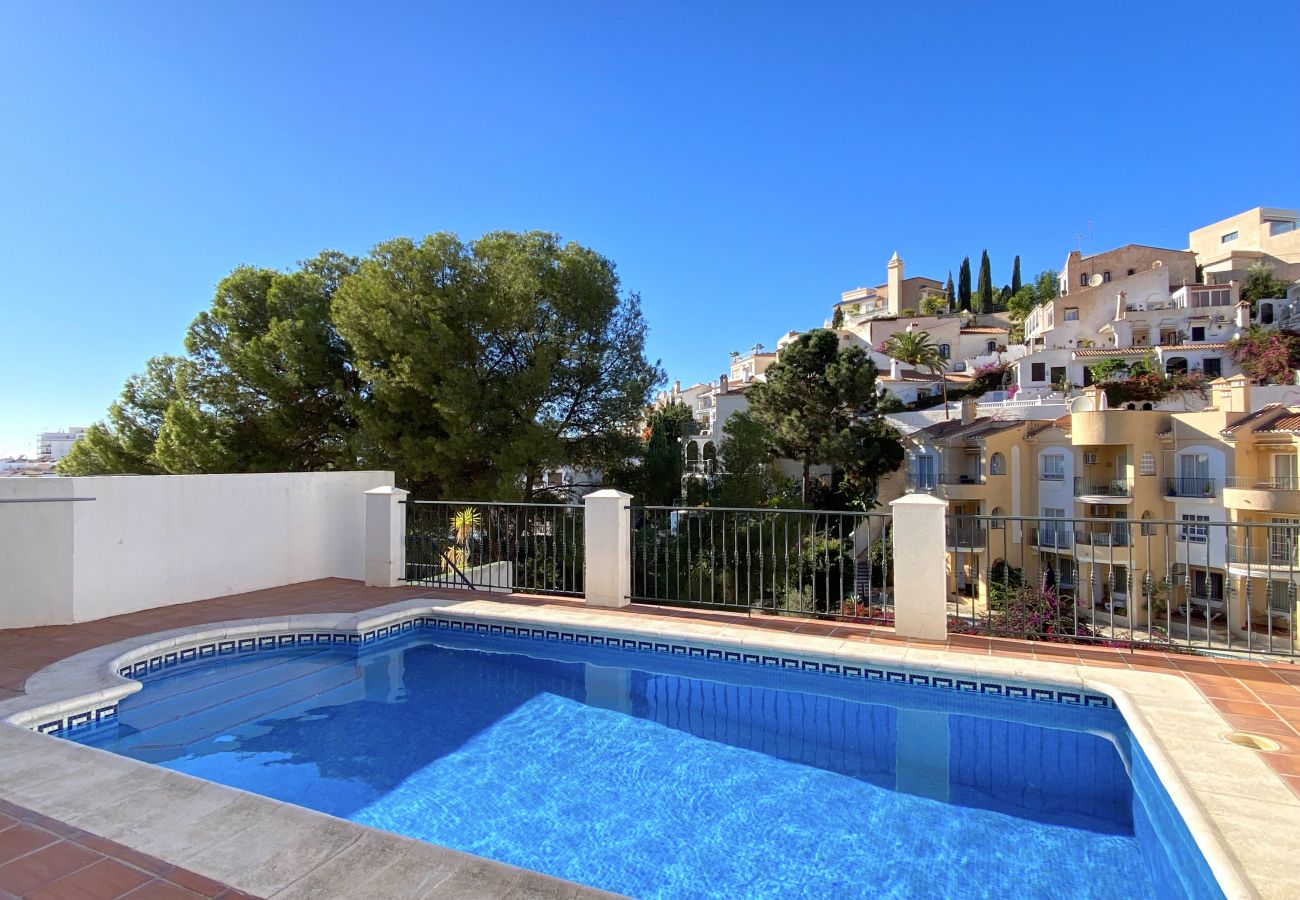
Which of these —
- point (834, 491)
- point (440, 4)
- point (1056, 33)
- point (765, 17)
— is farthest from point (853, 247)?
point (440, 4)

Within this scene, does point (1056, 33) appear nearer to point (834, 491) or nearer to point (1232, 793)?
point (1232, 793)

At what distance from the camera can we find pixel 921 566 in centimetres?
528

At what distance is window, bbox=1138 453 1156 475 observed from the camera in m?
25.5

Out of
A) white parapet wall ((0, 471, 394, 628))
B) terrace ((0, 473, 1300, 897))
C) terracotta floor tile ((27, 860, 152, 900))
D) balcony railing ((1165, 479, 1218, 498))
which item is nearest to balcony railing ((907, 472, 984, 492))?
balcony railing ((1165, 479, 1218, 498))

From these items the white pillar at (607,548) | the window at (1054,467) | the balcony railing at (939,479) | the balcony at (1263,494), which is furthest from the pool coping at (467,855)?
the window at (1054,467)

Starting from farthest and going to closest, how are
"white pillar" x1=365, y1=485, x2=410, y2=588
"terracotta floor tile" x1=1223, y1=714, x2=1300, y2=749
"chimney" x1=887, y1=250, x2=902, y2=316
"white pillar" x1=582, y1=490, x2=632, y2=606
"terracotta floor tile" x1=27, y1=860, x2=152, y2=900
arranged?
"chimney" x1=887, y1=250, x2=902, y2=316, "white pillar" x1=365, y1=485, x2=410, y2=588, "white pillar" x1=582, y1=490, x2=632, y2=606, "terracotta floor tile" x1=1223, y1=714, x2=1300, y2=749, "terracotta floor tile" x1=27, y1=860, x2=152, y2=900

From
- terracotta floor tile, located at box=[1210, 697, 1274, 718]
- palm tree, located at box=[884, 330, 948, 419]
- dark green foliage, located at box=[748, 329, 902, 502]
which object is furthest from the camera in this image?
palm tree, located at box=[884, 330, 948, 419]

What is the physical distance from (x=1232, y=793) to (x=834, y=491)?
29575mm

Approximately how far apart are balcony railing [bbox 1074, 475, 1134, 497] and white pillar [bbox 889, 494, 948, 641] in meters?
25.3

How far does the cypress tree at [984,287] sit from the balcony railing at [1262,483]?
1467 inches

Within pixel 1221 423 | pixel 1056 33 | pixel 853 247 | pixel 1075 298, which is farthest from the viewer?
pixel 853 247

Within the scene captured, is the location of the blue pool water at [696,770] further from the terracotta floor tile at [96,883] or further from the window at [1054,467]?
the window at [1054,467]

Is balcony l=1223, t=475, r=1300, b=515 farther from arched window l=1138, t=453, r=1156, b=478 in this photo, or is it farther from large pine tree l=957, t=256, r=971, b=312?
large pine tree l=957, t=256, r=971, b=312

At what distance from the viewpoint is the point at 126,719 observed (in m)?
4.40
